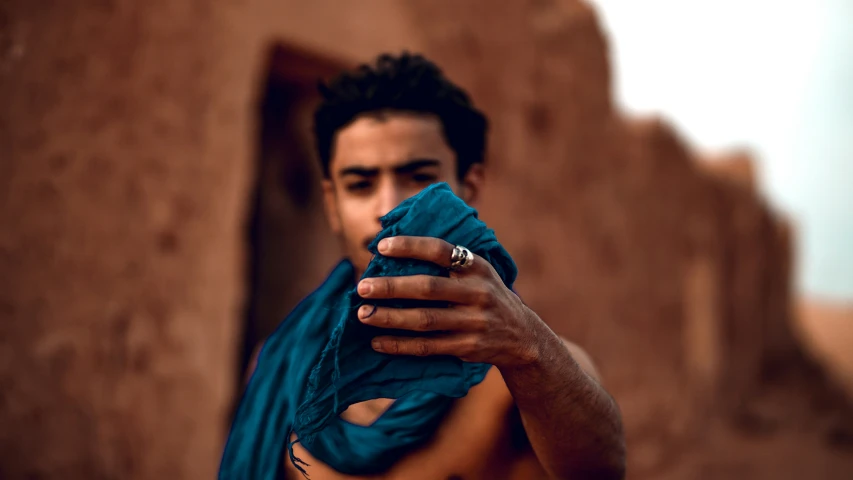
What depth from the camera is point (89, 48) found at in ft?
7.80

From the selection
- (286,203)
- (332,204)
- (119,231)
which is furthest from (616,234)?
(332,204)

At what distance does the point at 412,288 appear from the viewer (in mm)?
785

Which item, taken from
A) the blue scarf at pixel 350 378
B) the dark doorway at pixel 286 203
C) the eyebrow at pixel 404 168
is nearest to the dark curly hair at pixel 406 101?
the eyebrow at pixel 404 168

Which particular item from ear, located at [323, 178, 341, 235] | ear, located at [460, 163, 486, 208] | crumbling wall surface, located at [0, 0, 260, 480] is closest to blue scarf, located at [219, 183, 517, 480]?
ear, located at [323, 178, 341, 235]

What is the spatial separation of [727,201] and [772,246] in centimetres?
298

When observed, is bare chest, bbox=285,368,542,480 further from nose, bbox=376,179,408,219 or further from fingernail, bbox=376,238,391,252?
fingernail, bbox=376,238,391,252

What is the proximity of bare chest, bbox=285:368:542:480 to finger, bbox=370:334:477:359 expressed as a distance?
389mm

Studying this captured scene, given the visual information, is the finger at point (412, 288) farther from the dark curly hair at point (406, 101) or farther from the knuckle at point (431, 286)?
the dark curly hair at point (406, 101)

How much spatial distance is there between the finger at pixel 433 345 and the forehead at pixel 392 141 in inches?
19.7

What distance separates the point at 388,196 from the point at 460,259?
1.42 feet

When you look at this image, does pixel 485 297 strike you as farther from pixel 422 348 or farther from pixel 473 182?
pixel 473 182

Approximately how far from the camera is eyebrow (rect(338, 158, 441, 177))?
4.08 ft

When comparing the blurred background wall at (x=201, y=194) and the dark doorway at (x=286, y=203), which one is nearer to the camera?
the blurred background wall at (x=201, y=194)

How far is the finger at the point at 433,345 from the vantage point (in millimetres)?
825
